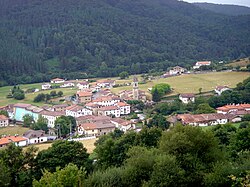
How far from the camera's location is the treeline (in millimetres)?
13695

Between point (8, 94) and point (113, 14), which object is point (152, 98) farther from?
point (113, 14)

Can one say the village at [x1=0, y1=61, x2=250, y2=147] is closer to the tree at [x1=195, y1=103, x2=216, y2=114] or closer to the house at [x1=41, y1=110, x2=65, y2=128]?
the house at [x1=41, y1=110, x2=65, y2=128]

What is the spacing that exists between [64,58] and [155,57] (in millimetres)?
23011

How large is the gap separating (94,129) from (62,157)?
1632 cm

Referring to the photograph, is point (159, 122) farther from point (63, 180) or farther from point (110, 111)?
point (63, 180)

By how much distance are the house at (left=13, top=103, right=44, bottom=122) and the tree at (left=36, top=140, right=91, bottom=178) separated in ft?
76.3

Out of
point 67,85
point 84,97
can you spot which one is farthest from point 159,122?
point 67,85

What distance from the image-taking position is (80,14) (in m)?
117

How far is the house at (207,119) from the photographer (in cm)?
3522

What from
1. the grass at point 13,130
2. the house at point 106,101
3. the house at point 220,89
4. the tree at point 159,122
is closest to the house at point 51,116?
the grass at point 13,130

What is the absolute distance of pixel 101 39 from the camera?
102 meters

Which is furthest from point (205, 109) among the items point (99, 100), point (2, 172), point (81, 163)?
point (2, 172)

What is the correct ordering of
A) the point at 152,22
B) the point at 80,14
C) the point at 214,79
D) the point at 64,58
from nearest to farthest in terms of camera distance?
the point at 214,79
the point at 64,58
the point at 80,14
the point at 152,22

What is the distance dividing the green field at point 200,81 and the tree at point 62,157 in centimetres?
3162
